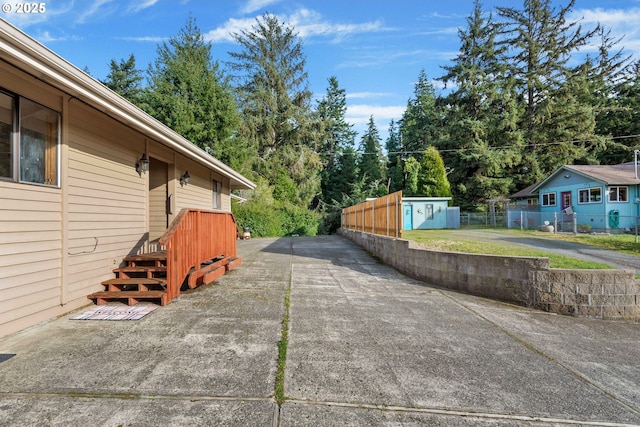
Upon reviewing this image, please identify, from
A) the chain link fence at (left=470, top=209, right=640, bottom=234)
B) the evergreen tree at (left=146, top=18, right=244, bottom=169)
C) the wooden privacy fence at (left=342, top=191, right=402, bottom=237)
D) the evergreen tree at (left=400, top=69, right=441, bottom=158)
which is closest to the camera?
the wooden privacy fence at (left=342, top=191, right=402, bottom=237)

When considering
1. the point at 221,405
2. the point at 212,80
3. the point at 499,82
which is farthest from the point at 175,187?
the point at 499,82

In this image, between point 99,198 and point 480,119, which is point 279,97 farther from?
point 99,198

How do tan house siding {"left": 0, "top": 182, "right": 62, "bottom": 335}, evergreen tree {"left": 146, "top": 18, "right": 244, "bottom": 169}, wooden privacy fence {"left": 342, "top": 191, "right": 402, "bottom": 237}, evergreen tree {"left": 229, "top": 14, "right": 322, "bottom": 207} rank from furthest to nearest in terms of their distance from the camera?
evergreen tree {"left": 229, "top": 14, "right": 322, "bottom": 207}, evergreen tree {"left": 146, "top": 18, "right": 244, "bottom": 169}, wooden privacy fence {"left": 342, "top": 191, "right": 402, "bottom": 237}, tan house siding {"left": 0, "top": 182, "right": 62, "bottom": 335}

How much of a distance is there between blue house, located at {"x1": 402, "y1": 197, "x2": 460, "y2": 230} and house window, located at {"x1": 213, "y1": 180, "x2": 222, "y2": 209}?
13.5 metres

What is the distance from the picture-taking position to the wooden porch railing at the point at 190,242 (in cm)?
446

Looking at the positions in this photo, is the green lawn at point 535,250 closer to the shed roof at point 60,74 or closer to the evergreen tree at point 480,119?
the shed roof at point 60,74

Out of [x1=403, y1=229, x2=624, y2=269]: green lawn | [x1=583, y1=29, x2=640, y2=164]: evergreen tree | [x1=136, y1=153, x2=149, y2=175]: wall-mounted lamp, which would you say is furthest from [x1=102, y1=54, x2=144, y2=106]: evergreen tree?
[x1=583, y1=29, x2=640, y2=164]: evergreen tree

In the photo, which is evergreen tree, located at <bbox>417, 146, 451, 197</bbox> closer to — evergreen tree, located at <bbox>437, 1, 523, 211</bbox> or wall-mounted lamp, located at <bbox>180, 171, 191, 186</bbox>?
evergreen tree, located at <bbox>437, 1, 523, 211</bbox>

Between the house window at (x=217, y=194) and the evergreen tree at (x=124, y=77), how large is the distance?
815 inches

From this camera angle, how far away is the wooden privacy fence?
779cm

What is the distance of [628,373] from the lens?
2867 millimetres

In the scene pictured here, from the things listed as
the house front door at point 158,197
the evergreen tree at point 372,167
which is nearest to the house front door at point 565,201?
the evergreen tree at point 372,167

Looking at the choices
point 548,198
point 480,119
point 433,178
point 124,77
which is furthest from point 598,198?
point 124,77

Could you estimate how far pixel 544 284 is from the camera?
190 inches
